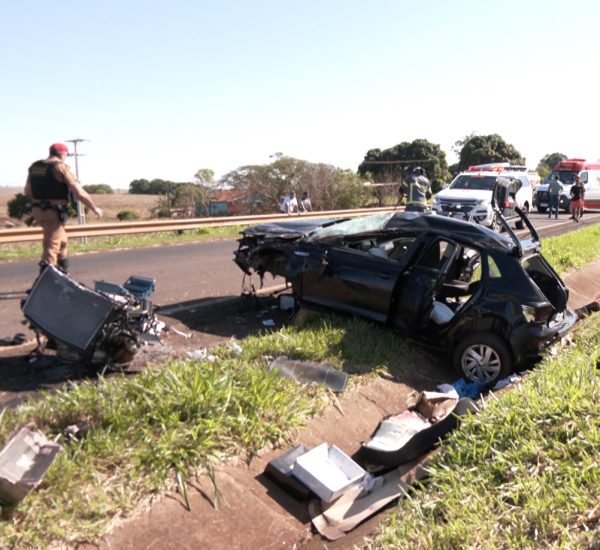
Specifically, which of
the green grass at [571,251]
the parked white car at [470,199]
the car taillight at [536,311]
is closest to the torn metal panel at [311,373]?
the car taillight at [536,311]

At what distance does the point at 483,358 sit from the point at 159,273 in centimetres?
626

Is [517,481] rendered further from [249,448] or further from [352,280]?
[352,280]

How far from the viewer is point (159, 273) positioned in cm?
1006

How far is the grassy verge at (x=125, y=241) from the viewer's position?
40.9 feet

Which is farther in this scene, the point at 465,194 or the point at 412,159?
the point at 412,159

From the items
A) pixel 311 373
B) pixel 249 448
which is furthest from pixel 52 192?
pixel 249 448

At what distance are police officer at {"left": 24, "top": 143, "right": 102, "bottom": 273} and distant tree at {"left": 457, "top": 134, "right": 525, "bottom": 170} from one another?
48751mm

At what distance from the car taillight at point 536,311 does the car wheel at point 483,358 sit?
33 cm

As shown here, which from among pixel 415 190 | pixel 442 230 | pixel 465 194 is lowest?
pixel 442 230

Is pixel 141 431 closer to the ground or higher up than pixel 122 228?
closer to the ground

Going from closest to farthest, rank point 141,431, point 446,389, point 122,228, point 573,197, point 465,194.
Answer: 1. point 141,431
2. point 446,389
3. point 122,228
4. point 465,194
5. point 573,197

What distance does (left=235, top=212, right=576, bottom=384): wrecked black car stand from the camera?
18.1ft

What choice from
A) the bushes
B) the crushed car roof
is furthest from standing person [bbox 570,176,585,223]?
the bushes

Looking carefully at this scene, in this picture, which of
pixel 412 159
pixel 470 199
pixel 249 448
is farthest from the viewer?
pixel 412 159
